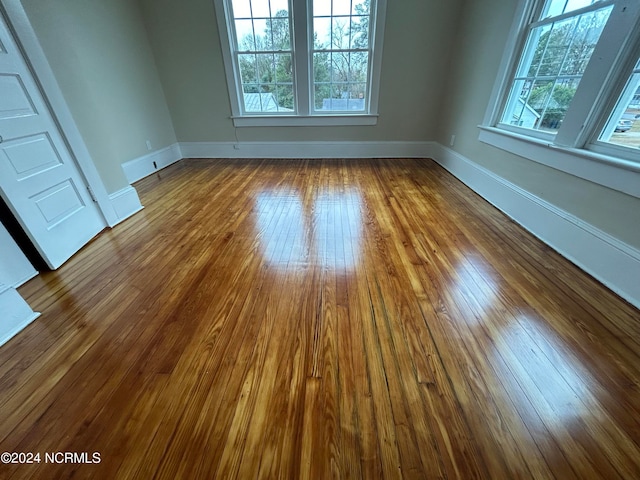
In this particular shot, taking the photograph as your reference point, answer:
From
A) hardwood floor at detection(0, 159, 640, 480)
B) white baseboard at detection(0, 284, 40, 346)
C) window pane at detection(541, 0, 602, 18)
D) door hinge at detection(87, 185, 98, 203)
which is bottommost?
hardwood floor at detection(0, 159, 640, 480)

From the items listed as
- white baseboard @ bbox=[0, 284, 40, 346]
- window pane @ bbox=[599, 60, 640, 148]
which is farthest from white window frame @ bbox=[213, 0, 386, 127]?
white baseboard @ bbox=[0, 284, 40, 346]

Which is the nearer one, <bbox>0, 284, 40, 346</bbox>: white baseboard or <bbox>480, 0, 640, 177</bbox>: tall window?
<bbox>0, 284, 40, 346</bbox>: white baseboard

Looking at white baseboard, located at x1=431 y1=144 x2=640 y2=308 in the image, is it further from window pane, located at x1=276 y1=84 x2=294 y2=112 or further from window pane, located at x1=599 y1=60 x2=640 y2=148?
window pane, located at x1=276 y1=84 x2=294 y2=112

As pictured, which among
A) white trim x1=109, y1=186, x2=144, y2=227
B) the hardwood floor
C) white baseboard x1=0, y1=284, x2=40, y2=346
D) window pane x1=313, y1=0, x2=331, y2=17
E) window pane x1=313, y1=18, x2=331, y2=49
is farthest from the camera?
window pane x1=313, y1=18, x2=331, y2=49

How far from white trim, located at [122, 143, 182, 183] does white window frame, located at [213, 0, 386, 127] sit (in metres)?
1.15

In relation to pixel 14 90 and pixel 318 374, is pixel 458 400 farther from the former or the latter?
pixel 14 90

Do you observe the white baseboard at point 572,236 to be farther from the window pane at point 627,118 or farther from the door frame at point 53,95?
the door frame at point 53,95

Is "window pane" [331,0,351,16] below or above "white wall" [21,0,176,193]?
above

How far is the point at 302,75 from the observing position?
3955mm

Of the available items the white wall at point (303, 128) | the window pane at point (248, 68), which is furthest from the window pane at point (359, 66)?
the window pane at point (248, 68)

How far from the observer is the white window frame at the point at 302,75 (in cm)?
359

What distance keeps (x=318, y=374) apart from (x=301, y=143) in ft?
13.1

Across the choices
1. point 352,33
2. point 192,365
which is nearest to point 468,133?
point 352,33

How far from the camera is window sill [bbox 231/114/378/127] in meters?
4.20
